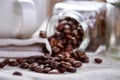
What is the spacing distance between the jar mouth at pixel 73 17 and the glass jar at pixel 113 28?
0.04 m

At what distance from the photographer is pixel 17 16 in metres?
0.53

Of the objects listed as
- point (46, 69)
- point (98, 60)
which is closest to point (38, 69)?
point (46, 69)

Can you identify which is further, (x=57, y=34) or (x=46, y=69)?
(x=57, y=34)

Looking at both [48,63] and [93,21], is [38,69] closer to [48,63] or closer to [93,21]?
[48,63]

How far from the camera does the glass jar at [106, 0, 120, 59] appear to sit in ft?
1.88

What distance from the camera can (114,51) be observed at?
577mm

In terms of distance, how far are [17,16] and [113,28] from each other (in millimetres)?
189

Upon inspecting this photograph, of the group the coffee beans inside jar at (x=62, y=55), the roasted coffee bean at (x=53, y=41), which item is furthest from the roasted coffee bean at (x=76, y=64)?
the roasted coffee bean at (x=53, y=41)

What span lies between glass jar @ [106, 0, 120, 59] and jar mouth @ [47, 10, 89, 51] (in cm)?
4

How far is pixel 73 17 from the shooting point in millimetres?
622

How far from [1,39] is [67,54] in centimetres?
12

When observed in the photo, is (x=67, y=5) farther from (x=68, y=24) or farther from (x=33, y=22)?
(x=33, y=22)

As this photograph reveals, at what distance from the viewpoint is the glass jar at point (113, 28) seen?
0.57 m

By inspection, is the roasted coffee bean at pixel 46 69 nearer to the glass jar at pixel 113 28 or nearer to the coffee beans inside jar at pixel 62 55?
the coffee beans inside jar at pixel 62 55
